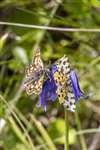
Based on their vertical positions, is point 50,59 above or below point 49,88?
below

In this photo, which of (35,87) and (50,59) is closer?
(35,87)

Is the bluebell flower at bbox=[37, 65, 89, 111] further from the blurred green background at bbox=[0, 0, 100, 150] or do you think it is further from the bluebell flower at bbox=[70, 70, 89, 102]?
the blurred green background at bbox=[0, 0, 100, 150]

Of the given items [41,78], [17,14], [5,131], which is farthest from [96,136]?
[41,78]

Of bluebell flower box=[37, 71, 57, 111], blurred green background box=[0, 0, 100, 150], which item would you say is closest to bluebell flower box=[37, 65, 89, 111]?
bluebell flower box=[37, 71, 57, 111]

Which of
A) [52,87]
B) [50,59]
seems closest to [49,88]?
[52,87]

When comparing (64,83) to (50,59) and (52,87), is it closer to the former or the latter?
(52,87)

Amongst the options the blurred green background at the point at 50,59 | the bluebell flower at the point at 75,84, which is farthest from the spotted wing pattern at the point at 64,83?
the blurred green background at the point at 50,59

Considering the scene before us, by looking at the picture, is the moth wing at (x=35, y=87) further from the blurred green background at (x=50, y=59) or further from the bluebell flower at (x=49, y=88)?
the blurred green background at (x=50, y=59)
